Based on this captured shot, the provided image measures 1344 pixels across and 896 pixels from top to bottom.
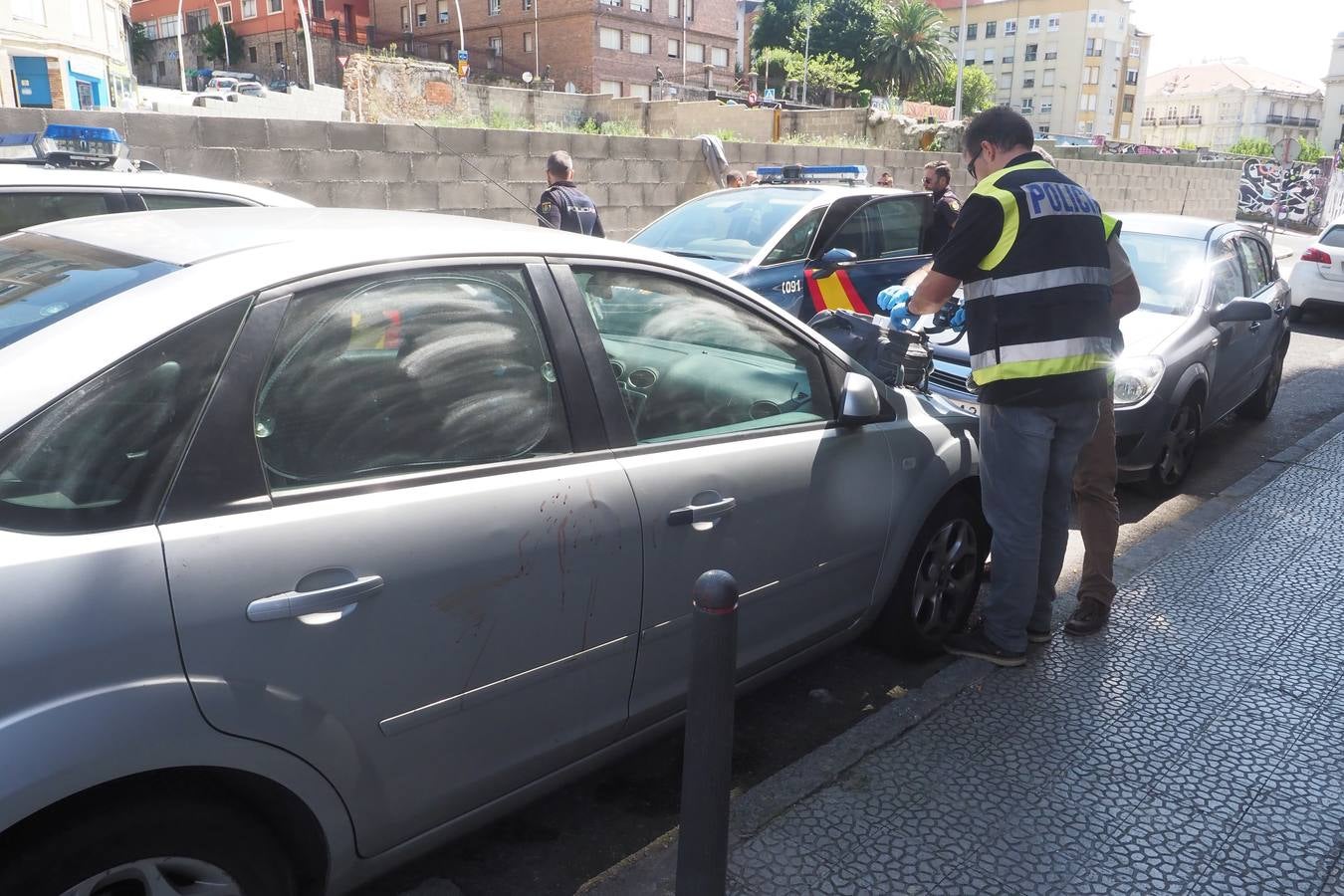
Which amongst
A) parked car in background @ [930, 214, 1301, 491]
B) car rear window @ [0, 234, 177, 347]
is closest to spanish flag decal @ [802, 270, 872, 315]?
parked car in background @ [930, 214, 1301, 491]

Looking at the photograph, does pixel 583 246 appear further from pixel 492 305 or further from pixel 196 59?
pixel 196 59

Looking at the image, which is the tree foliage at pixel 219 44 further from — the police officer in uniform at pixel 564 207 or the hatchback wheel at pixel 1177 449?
the hatchback wheel at pixel 1177 449

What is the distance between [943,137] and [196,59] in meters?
67.3

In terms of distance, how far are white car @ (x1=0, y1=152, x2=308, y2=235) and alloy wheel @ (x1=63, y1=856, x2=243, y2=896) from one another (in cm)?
323

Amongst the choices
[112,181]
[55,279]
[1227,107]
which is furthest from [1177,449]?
[1227,107]

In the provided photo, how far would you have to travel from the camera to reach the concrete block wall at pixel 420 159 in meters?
8.73

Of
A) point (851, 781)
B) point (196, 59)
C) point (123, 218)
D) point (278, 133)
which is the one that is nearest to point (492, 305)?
point (123, 218)

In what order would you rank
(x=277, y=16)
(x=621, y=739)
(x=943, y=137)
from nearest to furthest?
(x=621, y=739), (x=943, y=137), (x=277, y=16)

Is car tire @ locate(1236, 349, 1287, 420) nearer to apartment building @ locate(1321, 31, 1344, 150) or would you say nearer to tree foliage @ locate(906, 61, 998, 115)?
tree foliage @ locate(906, 61, 998, 115)

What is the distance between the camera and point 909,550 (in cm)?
350

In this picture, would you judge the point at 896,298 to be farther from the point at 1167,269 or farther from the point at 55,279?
the point at 1167,269

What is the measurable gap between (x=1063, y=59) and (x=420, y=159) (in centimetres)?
9580

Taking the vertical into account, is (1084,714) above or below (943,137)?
below

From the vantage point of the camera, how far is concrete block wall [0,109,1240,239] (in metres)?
8.73
